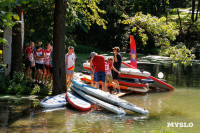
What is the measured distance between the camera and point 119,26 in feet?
119

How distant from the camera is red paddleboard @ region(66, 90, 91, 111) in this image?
30.6 ft

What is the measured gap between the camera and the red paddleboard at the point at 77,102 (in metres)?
9.31

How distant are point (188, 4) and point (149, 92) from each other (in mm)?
50434

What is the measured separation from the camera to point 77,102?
9633mm

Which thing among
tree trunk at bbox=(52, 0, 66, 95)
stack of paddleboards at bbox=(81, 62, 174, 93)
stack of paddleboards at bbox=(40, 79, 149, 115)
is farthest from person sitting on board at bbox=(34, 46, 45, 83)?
stack of paddleboards at bbox=(81, 62, 174, 93)

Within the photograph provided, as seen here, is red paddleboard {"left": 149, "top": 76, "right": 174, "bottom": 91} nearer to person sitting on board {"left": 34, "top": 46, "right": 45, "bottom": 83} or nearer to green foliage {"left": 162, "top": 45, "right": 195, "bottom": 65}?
green foliage {"left": 162, "top": 45, "right": 195, "bottom": 65}

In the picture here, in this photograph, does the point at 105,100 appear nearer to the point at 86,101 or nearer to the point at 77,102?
the point at 86,101

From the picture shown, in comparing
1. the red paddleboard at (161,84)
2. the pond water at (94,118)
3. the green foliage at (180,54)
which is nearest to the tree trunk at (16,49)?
the pond water at (94,118)

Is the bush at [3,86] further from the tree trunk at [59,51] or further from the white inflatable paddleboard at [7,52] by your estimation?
the tree trunk at [59,51]

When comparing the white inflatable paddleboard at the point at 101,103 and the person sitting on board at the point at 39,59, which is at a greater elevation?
the person sitting on board at the point at 39,59

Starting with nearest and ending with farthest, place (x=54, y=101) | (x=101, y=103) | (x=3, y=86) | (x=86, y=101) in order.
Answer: (x=101, y=103) < (x=54, y=101) < (x=86, y=101) < (x=3, y=86)

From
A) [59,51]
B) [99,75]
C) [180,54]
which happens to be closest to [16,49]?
[59,51]

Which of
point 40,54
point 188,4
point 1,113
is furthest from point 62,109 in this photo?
point 188,4

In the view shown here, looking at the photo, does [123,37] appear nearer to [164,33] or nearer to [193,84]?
[193,84]
